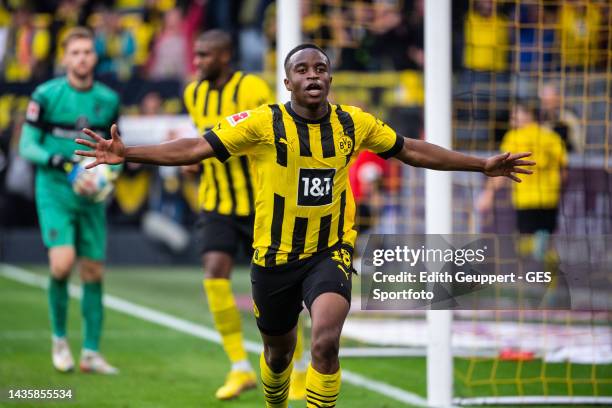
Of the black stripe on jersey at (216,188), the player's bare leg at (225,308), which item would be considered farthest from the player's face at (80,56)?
the player's bare leg at (225,308)

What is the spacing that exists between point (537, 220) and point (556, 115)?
5.69 ft

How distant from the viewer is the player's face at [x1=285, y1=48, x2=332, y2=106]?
5.67m

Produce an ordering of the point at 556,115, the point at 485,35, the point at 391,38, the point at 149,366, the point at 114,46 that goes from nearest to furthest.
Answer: the point at 149,366 → the point at 556,115 → the point at 485,35 → the point at 391,38 → the point at 114,46

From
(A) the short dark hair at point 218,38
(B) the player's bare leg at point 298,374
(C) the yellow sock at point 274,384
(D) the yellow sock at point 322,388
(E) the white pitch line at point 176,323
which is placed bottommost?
(E) the white pitch line at point 176,323

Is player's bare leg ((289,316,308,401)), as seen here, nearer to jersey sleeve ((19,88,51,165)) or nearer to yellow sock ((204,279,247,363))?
yellow sock ((204,279,247,363))

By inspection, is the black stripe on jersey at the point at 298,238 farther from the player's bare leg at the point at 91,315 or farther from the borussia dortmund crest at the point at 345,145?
the player's bare leg at the point at 91,315

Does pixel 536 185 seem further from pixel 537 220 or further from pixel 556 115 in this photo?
pixel 556 115

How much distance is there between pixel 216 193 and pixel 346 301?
2.43 m

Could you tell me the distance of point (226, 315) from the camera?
7.80 metres

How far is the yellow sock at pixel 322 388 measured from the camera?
5.46 meters

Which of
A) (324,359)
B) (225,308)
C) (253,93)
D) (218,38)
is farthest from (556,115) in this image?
(324,359)

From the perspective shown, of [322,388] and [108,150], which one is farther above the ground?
[108,150]

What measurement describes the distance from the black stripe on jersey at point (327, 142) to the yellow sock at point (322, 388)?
1066 mm

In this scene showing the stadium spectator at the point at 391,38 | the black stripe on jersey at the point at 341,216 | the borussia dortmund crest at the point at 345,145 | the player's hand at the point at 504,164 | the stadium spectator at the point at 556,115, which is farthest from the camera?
the stadium spectator at the point at 391,38
